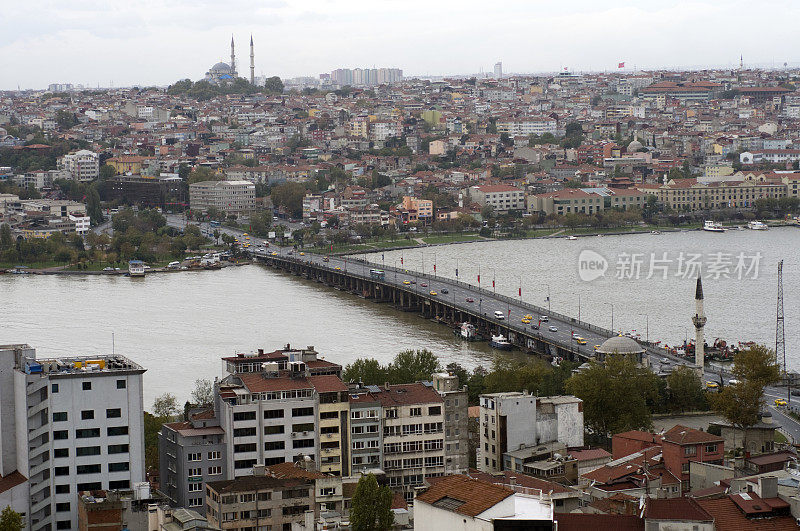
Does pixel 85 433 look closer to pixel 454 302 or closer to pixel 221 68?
pixel 454 302

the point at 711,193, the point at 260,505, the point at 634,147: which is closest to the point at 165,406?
the point at 260,505

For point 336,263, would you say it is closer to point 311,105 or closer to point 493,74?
point 311,105

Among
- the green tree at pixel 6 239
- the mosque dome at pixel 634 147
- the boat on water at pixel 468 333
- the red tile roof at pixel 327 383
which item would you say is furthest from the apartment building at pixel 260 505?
the mosque dome at pixel 634 147

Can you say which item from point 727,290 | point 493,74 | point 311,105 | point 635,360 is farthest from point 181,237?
point 493,74

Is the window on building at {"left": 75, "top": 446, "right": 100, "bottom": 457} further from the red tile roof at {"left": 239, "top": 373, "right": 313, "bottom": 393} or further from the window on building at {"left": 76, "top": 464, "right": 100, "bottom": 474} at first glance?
the red tile roof at {"left": 239, "top": 373, "right": 313, "bottom": 393}

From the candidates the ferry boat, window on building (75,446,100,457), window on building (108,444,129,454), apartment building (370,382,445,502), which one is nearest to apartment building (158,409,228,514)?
window on building (108,444,129,454)
